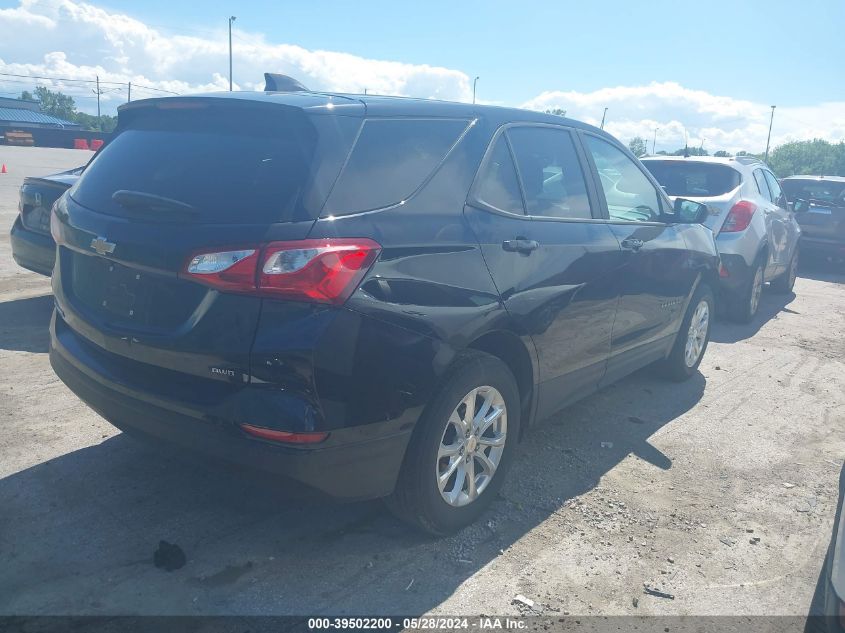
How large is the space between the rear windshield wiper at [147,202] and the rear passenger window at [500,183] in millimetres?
1321

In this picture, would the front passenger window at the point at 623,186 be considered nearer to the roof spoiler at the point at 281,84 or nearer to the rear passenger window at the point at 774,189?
the roof spoiler at the point at 281,84

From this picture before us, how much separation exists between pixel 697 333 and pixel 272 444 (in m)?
4.53

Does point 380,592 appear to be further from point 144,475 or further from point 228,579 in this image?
point 144,475

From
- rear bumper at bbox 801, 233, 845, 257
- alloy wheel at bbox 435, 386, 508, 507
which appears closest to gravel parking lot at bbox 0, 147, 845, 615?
alloy wheel at bbox 435, 386, 508, 507

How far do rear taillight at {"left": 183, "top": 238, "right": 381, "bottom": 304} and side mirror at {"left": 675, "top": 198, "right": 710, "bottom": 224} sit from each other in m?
3.45

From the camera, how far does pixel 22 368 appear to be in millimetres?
5180

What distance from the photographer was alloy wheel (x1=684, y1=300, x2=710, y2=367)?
6.02m

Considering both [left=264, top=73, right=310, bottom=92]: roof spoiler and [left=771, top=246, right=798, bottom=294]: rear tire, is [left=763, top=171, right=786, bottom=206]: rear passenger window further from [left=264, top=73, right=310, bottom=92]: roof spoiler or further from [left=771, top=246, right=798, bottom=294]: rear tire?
[left=264, top=73, right=310, bottom=92]: roof spoiler

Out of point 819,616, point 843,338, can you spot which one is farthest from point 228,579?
point 843,338

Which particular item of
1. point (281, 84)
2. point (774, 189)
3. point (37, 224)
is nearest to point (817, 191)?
point (774, 189)

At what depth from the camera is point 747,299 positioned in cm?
829

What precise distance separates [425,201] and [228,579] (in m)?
1.76

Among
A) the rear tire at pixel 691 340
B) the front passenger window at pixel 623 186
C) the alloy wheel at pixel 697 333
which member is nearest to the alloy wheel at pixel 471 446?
the front passenger window at pixel 623 186

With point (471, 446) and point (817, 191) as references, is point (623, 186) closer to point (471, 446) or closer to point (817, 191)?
point (471, 446)
